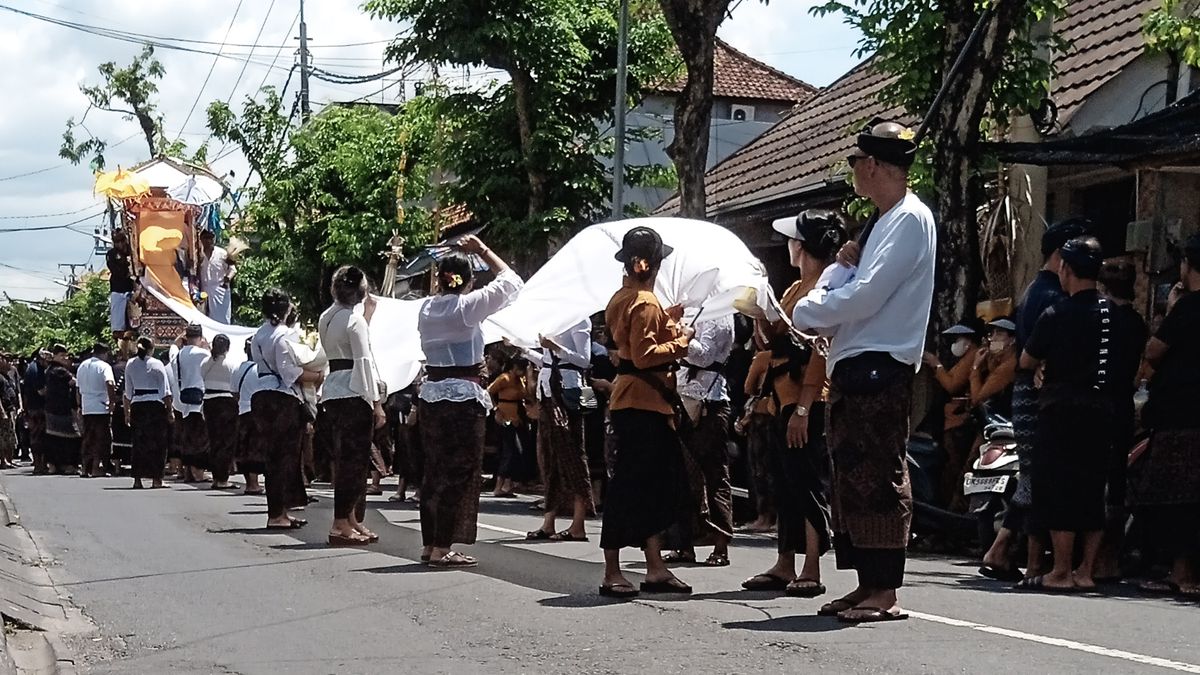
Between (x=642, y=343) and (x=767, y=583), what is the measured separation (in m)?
1.52

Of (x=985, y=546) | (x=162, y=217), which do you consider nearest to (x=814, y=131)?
(x=162, y=217)

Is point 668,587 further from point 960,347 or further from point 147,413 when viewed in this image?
point 147,413

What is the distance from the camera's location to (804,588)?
9.06m

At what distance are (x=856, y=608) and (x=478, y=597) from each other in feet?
8.13

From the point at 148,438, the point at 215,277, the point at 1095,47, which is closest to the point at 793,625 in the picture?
the point at 1095,47

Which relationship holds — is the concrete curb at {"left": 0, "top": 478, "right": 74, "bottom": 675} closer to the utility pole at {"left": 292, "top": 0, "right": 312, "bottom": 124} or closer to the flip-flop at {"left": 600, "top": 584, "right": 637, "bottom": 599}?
the flip-flop at {"left": 600, "top": 584, "right": 637, "bottom": 599}

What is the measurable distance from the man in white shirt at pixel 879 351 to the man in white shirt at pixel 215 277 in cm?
2062

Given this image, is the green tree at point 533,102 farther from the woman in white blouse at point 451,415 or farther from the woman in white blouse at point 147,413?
the woman in white blouse at point 451,415

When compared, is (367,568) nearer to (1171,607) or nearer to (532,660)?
(532,660)

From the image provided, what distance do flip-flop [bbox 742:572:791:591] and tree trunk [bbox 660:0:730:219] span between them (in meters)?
9.27

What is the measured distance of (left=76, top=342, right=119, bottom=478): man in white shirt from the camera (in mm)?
24219

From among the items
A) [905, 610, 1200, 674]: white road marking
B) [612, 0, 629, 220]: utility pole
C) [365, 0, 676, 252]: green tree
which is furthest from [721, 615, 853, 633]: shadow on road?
[365, 0, 676, 252]: green tree

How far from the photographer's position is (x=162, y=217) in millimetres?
27016

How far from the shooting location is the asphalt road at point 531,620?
7211 mm
